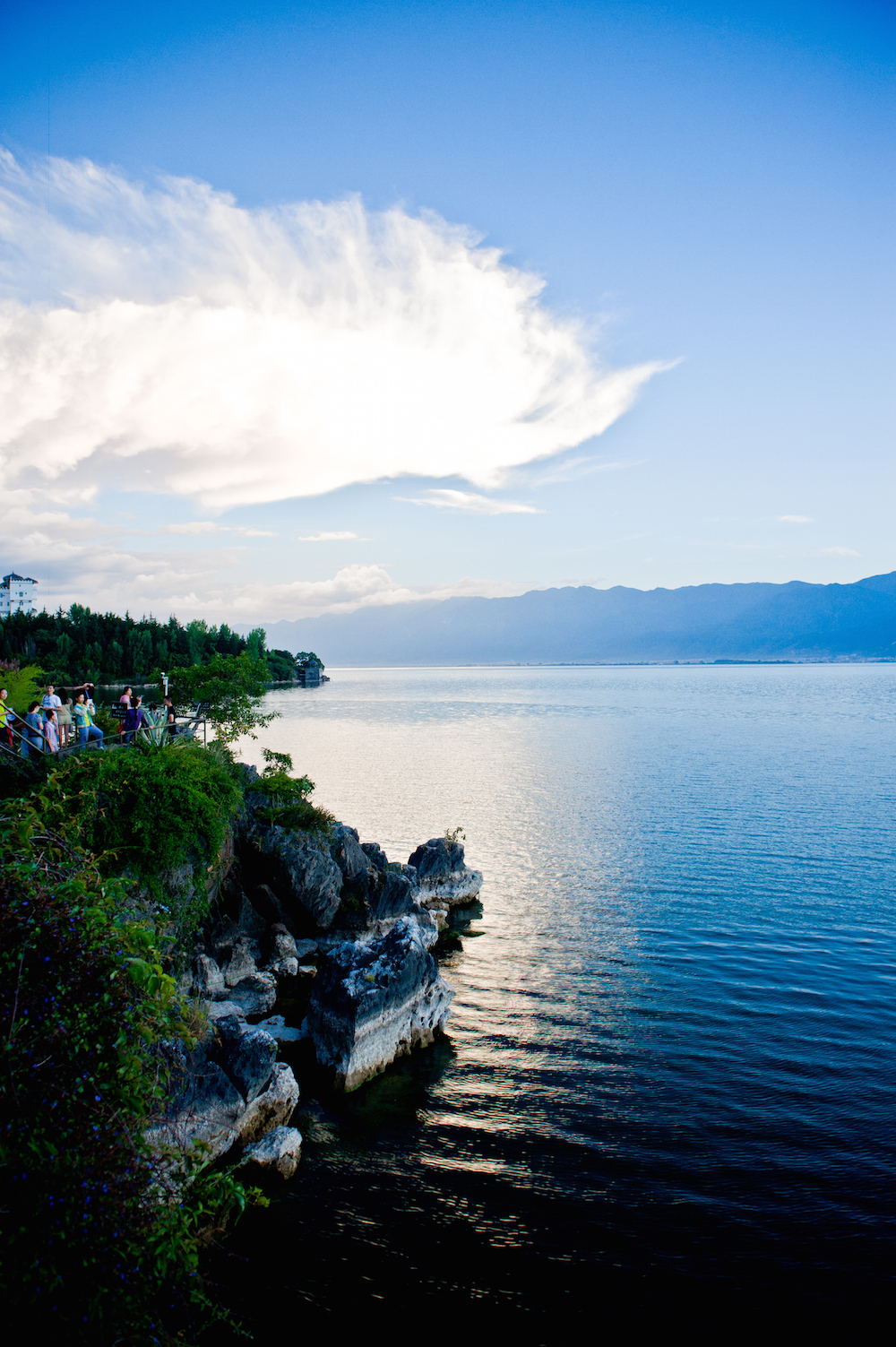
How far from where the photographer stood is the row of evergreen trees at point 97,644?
12212 centimetres

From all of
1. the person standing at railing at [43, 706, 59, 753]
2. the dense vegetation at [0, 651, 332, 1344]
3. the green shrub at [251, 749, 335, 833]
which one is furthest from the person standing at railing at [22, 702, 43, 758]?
the dense vegetation at [0, 651, 332, 1344]

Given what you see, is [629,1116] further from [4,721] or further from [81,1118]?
[4,721]

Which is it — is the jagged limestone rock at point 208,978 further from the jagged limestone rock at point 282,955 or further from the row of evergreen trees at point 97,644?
the row of evergreen trees at point 97,644

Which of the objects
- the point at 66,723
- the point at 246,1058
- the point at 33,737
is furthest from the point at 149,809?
the point at 66,723

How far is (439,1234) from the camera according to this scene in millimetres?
11156

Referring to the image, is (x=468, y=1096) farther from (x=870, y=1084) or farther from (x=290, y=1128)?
(x=870, y=1084)

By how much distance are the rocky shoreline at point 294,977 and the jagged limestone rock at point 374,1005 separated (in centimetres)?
3

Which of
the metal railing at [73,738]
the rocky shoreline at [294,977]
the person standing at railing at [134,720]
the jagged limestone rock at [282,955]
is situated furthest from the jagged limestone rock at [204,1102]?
the person standing at railing at [134,720]

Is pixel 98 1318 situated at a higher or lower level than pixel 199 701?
lower

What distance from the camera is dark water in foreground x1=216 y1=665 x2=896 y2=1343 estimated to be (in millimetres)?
10336

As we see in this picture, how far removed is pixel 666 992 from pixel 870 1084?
5403mm

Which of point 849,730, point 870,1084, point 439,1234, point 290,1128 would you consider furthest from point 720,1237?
point 849,730

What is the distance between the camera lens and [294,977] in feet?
67.8

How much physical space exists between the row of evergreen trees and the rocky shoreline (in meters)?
101
